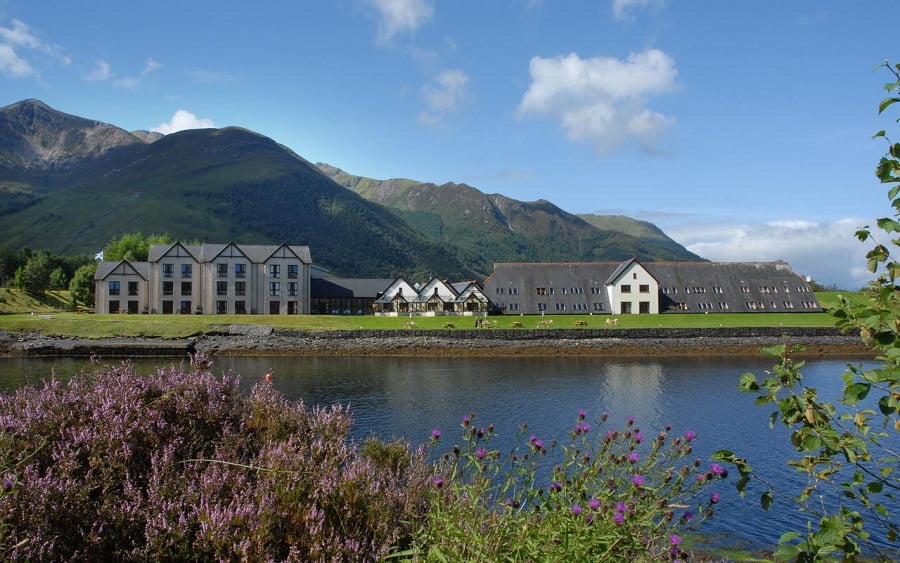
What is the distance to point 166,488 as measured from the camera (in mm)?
5086

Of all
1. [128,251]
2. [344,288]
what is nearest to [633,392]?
[344,288]

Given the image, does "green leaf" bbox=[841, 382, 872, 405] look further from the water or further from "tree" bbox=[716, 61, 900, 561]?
the water

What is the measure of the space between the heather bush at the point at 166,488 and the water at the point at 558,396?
11.7 m

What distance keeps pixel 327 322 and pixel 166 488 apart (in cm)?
6366

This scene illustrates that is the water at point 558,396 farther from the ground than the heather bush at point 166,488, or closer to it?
closer to it

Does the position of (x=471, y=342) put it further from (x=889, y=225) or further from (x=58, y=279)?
(x=58, y=279)

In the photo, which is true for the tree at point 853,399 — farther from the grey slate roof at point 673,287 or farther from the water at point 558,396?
the grey slate roof at point 673,287

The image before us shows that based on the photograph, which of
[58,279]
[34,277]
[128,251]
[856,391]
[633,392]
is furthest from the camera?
[58,279]

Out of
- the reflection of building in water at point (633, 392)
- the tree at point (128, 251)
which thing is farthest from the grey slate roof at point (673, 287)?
the tree at point (128, 251)

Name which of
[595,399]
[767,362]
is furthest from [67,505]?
[767,362]

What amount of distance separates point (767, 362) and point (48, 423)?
5553cm

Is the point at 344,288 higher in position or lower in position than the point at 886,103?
higher

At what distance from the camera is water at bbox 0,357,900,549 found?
1931 cm

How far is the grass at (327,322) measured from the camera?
196ft
